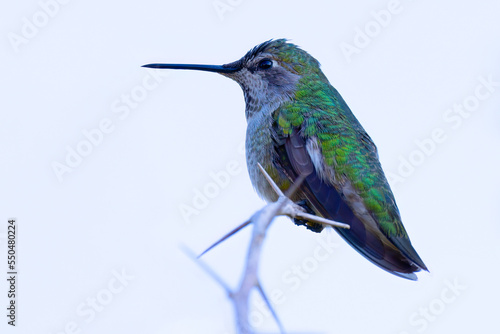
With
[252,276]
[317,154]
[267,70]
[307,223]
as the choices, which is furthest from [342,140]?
[252,276]

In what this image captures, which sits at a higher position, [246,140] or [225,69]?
[225,69]

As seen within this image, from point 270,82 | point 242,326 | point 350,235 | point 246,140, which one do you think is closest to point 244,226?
point 242,326

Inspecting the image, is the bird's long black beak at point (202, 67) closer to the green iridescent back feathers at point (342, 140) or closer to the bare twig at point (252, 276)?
the green iridescent back feathers at point (342, 140)

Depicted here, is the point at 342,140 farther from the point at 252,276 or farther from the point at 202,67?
the point at 252,276

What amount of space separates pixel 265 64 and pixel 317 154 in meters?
1.48

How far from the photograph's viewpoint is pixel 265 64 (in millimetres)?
5770

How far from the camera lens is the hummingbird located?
4.21m

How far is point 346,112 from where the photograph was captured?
209 inches

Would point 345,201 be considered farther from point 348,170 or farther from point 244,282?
point 244,282

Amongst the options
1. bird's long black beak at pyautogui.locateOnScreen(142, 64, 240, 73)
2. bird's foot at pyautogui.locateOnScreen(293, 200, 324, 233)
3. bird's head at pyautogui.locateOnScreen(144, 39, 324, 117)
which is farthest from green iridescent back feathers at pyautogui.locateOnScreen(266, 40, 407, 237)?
bird's long black beak at pyautogui.locateOnScreen(142, 64, 240, 73)

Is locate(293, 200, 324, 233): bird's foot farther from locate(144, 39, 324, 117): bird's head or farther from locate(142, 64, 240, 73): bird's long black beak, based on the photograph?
locate(142, 64, 240, 73): bird's long black beak

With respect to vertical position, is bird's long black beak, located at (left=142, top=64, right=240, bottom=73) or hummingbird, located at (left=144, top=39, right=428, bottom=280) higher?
bird's long black beak, located at (left=142, top=64, right=240, bottom=73)

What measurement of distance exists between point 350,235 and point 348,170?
28.1 inches

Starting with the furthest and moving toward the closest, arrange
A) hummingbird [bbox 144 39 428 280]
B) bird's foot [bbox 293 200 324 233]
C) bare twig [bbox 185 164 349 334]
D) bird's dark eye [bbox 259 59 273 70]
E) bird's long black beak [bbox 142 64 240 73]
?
bird's dark eye [bbox 259 59 273 70]
bird's long black beak [bbox 142 64 240 73]
bird's foot [bbox 293 200 324 233]
hummingbird [bbox 144 39 428 280]
bare twig [bbox 185 164 349 334]
